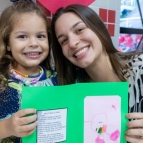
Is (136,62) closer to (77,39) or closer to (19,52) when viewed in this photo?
(77,39)

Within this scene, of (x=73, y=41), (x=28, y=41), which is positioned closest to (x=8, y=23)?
(x=28, y=41)

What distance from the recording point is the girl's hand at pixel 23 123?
21.7 inches

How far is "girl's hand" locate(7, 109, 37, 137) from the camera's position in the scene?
55 cm

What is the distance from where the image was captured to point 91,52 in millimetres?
785

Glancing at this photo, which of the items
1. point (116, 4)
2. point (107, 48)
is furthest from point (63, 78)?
point (116, 4)

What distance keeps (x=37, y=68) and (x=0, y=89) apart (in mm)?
186

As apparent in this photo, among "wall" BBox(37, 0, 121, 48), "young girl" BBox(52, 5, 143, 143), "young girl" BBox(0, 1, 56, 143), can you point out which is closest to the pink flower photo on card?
"young girl" BBox(52, 5, 143, 143)

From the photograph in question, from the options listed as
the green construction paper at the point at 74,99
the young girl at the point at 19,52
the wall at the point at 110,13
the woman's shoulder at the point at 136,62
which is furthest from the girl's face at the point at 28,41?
the wall at the point at 110,13

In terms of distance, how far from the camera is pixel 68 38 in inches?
30.5

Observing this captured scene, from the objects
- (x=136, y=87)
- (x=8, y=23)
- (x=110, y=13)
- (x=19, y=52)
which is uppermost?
(x=110, y=13)

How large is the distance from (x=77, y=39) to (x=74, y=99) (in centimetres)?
26

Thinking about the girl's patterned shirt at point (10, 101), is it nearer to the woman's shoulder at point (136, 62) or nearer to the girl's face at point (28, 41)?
the girl's face at point (28, 41)

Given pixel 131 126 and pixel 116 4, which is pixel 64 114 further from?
pixel 116 4

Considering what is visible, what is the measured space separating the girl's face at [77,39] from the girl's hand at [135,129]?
0.27 m
